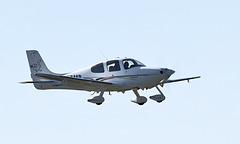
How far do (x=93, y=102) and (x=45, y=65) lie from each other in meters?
5.68

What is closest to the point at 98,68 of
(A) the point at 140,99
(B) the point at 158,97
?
(A) the point at 140,99

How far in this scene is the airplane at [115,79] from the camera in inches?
1039

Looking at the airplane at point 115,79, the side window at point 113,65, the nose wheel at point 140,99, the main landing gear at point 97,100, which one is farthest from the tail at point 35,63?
the nose wheel at point 140,99

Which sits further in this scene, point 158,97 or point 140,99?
point 140,99

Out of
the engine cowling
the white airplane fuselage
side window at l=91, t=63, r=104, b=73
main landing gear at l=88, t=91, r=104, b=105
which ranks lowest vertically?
the engine cowling

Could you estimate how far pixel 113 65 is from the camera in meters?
27.3

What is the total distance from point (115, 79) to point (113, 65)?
80cm

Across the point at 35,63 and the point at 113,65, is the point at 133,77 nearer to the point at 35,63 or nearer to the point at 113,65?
the point at 113,65

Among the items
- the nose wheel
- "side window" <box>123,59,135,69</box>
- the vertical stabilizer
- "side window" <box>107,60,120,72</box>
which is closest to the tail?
the vertical stabilizer

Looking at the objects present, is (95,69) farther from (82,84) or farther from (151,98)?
(151,98)

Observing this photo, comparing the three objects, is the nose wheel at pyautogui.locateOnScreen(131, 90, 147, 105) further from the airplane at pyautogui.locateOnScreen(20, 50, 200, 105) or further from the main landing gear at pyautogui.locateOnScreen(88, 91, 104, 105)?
the main landing gear at pyautogui.locateOnScreen(88, 91, 104, 105)

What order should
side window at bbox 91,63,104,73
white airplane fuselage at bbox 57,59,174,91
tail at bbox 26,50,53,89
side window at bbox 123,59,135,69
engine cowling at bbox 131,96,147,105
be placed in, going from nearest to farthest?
1. white airplane fuselage at bbox 57,59,174,91
2. side window at bbox 123,59,135,69
3. side window at bbox 91,63,104,73
4. engine cowling at bbox 131,96,147,105
5. tail at bbox 26,50,53,89

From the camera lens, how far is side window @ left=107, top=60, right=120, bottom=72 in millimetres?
27156

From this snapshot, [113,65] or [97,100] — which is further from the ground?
[113,65]
